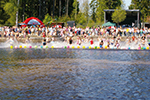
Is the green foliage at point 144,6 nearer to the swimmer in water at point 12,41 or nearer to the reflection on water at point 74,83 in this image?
the swimmer in water at point 12,41

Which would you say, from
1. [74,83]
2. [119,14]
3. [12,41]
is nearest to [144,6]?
[119,14]

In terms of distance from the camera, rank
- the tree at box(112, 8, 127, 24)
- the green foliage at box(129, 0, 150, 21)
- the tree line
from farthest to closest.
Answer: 1. the green foliage at box(129, 0, 150, 21)
2. the tree line
3. the tree at box(112, 8, 127, 24)

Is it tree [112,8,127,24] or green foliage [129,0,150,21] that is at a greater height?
green foliage [129,0,150,21]

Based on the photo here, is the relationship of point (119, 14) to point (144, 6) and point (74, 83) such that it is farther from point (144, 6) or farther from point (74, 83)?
point (74, 83)

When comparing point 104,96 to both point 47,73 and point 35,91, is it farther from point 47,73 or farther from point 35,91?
point 47,73

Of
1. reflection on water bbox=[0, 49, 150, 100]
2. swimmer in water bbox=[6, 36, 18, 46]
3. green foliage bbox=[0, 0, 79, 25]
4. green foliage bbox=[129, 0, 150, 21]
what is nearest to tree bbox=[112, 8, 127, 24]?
green foliage bbox=[0, 0, 79, 25]

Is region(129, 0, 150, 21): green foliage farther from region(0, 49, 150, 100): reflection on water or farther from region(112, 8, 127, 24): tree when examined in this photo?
region(0, 49, 150, 100): reflection on water

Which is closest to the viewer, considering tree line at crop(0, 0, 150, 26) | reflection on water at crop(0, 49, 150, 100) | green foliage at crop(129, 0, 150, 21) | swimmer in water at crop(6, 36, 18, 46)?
reflection on water at crop(0, 49, 150, 100)

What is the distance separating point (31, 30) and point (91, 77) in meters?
36.4

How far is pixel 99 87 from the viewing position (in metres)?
12.6

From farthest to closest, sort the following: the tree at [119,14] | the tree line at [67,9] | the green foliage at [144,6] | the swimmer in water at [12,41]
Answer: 1. the green foliage at [144,6]
2. the tree line at [67,9]
3. the tree at [119,14]
4. the swimmer in water at [12,41]

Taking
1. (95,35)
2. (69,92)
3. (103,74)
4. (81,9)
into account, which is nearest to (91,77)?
(103,74)

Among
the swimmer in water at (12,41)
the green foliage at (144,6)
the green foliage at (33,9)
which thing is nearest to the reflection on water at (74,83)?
the swimmer in water at (12,41)

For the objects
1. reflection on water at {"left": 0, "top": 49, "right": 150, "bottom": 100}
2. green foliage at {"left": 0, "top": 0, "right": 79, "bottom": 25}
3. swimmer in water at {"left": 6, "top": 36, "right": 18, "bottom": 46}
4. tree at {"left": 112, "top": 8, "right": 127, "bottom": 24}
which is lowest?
reflection on water at {"left": 0, "top": 49, "right": 150, "bottom": 100}
